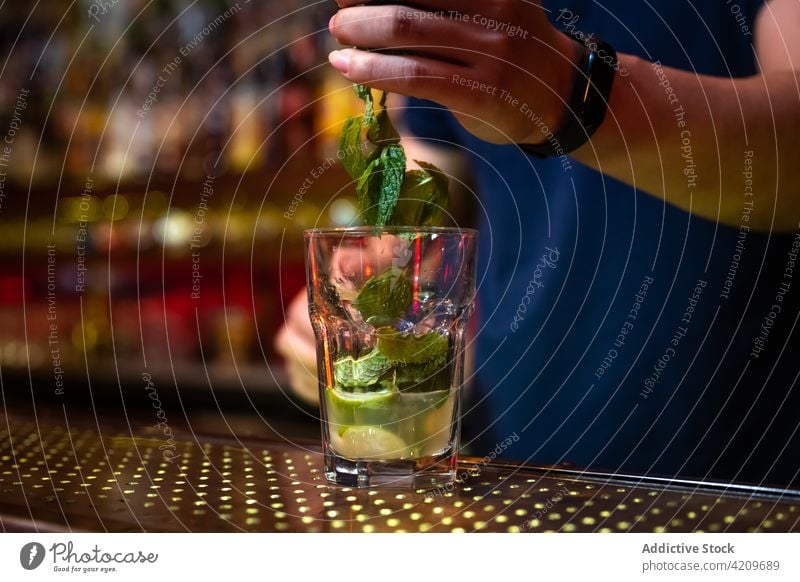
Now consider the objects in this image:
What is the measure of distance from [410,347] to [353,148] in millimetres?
134

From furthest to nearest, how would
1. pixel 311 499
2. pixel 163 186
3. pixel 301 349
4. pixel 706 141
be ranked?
1. pixel 163 186
2. pixel 301 349
3. pixel 706 141
4. pixel 311 499

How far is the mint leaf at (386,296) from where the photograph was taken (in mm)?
543

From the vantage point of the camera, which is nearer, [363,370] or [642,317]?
[363,370]

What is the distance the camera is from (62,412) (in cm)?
74

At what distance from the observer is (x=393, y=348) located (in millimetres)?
545

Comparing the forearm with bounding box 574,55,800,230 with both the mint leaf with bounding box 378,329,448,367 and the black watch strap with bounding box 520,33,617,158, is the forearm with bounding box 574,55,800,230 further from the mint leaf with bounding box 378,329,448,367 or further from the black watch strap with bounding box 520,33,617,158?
the mint leaf with bounding box 378,329,448,367

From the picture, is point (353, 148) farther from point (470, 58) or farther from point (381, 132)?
point (470, 58)

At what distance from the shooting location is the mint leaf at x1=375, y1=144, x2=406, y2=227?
0.54m

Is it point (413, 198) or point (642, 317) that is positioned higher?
point (413, 198)

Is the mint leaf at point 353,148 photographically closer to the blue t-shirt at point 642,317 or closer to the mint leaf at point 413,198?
the mint leaf at point 413,198

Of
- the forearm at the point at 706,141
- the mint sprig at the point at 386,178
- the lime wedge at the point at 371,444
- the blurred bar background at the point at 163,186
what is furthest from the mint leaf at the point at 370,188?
the blurred bar background at the point at 163,186

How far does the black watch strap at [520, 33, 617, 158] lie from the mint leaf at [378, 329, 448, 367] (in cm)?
24

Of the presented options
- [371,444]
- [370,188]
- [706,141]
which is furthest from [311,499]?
[706,141]

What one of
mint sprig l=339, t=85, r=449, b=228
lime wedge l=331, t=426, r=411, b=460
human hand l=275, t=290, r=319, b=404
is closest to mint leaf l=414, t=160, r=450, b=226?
mint sprig l=339, t=85, r=449, b=228
